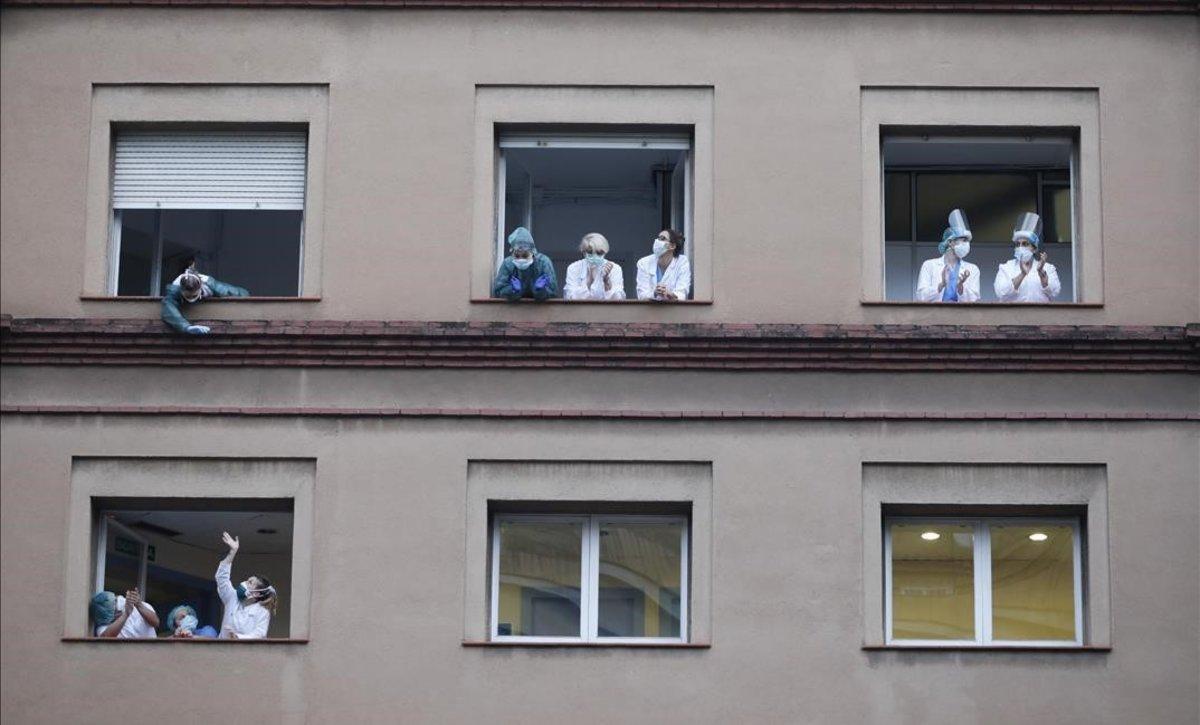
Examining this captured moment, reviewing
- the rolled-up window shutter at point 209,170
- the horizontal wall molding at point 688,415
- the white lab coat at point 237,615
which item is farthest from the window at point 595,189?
the white lab coat at point 237,615

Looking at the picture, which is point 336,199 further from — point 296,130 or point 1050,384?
point 1050,384

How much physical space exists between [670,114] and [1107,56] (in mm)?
4514

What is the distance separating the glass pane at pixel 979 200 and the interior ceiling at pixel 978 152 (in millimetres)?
159

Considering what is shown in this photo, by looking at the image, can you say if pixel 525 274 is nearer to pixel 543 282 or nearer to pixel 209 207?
pixel 543 282

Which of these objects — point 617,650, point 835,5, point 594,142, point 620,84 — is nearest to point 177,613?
point 617,650

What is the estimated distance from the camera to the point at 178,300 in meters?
24.1

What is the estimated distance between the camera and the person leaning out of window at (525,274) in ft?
78.8

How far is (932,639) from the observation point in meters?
23.8

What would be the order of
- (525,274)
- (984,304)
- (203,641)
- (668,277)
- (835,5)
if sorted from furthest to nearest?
(835,5) → (668,277) → (984,304) → (525,274) → (203,641)

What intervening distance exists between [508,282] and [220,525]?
3.87m

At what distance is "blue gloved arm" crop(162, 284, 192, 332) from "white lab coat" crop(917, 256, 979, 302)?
739 centimetres

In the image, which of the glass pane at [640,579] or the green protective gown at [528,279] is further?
the green protective gown at [528,279]

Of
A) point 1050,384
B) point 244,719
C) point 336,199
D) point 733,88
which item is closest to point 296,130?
point 336,199

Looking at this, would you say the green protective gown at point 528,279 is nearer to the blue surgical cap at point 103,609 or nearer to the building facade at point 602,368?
the building facade at point 602,368
